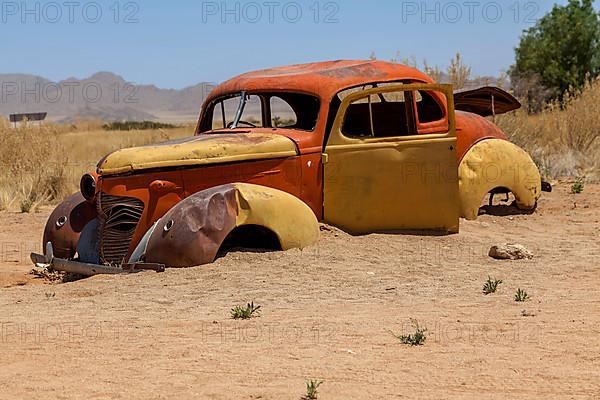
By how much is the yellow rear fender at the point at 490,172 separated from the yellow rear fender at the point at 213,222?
8.64ft

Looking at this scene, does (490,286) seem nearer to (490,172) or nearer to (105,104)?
(490,172)

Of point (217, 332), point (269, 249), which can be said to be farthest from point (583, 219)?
point (217, 332)

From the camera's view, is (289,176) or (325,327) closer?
(325,327)

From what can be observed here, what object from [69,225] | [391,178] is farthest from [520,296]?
[69,225]

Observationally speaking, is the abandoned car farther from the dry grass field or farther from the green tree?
the green tree

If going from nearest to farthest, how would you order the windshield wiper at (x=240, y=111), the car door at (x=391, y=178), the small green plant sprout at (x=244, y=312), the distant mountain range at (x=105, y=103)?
the small green plant sprout at (x=244, y=312) < the car door at (x=391, y=178) < the windshield wiper at (x=240, y=111) < the distant mountain range at (x=105, y=103)

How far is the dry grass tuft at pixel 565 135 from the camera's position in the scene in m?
15.7

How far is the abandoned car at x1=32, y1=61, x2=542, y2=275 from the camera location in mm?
8023

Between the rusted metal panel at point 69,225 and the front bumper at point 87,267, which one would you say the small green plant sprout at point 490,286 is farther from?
the rusted metal panel at point 69,225

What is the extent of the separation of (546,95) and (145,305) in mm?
28224

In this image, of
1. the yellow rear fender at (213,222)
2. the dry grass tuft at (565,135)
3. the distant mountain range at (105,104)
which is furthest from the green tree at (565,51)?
the distant mountain range at (105,104)

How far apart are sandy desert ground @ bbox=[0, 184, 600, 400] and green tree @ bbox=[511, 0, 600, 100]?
27481mm

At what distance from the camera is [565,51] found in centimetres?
3619

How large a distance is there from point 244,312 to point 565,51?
3213 cm
